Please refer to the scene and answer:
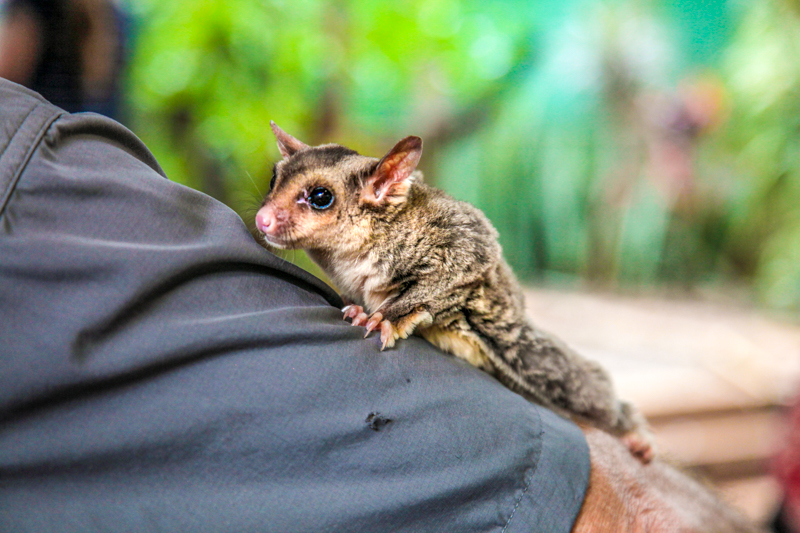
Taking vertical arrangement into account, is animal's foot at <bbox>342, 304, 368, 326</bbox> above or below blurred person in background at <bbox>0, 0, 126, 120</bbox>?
below

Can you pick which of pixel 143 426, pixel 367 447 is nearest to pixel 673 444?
pixel 367 447

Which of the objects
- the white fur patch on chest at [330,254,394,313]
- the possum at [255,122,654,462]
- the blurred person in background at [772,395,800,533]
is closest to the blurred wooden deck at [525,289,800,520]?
the blurred person in background at [772,395,800,533]

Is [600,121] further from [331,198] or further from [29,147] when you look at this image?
[29,147]

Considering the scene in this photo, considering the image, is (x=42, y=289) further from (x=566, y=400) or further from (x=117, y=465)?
(x=566, y=400)

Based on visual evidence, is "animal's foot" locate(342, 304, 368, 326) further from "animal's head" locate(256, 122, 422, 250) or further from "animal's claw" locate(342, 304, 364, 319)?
"animal's head" locate(256, 122, 422, 250)

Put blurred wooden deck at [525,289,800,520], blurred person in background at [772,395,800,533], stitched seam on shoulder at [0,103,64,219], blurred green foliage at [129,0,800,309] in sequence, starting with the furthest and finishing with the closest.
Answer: blurred green foliage at [129,0,800,309]
blurred wooden deck at [525,289,800,520]
blurred person in background at [772,395,800,533]
stitched seam on shoulder at [0,103,64,219]

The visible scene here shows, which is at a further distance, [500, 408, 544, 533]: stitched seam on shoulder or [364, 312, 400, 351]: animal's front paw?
[364, 312, 400, 351]: animal's front paw

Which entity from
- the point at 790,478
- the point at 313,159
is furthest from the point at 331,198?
the point at 790,478
